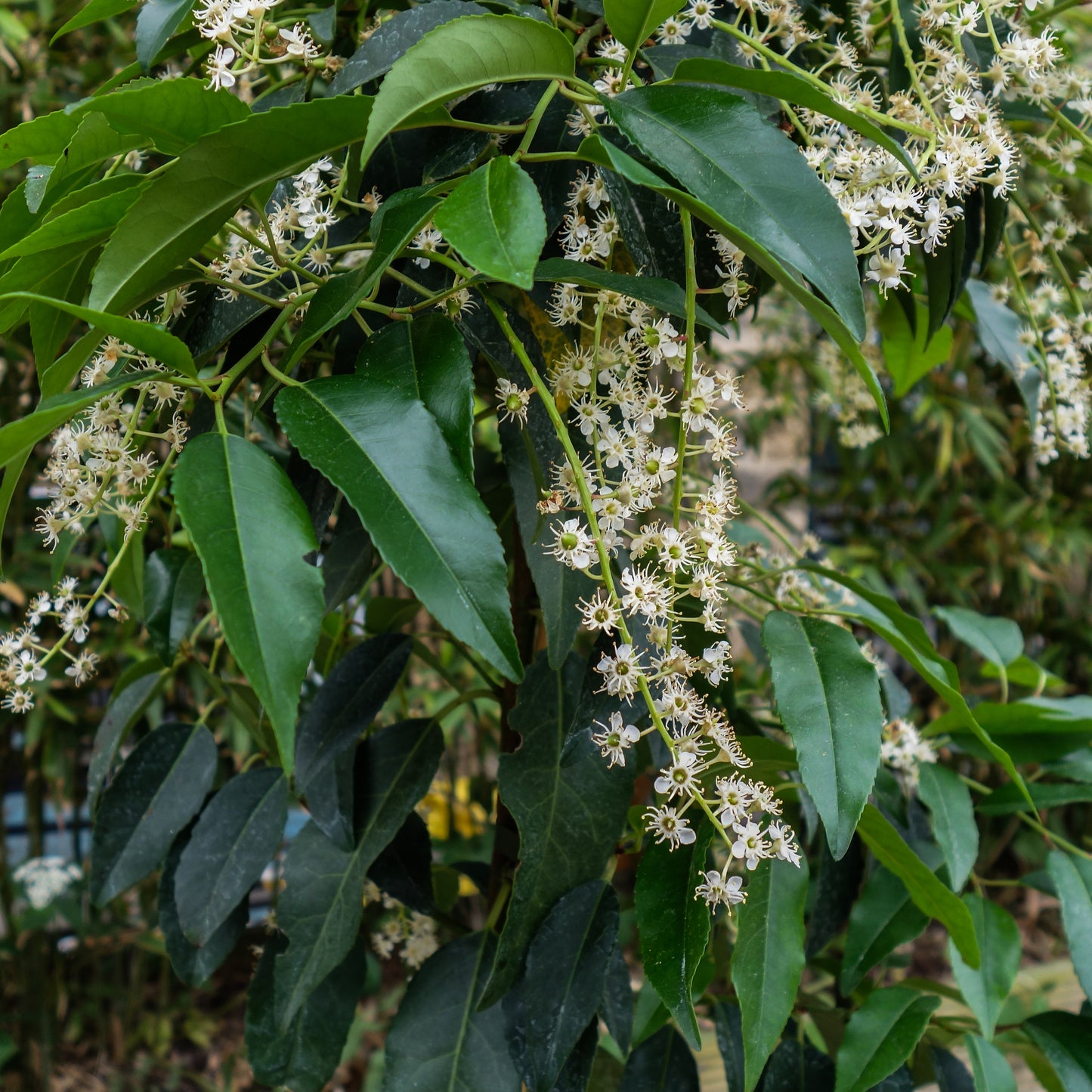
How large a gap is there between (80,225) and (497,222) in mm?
175

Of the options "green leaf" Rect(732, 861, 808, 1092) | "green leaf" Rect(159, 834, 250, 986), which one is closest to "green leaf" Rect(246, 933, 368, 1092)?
"green leaf" Rect(159, 834, 250, 986)

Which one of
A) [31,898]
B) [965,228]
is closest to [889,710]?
[965,228]

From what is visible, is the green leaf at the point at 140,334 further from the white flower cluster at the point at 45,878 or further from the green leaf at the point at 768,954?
the white flower cluster at the point at 45,878

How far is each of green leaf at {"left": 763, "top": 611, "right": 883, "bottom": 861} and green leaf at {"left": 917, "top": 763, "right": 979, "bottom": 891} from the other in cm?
21

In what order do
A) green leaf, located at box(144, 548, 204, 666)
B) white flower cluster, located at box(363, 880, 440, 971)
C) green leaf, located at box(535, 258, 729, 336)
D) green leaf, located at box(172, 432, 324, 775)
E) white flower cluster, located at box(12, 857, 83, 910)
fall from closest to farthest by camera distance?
green leaf, located at box(172, 432, 324, 775), green leaf, located at box(535, 258, 729, 336), green leaf, located at box(144, 548, 204, 666), white flower cluster, located at box(363, 880, 440, 971), white flower cluster, located at box(12, 857, 83, 910)

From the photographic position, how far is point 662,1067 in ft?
2.11

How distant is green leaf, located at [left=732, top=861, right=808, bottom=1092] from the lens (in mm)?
482

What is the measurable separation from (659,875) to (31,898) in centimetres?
153

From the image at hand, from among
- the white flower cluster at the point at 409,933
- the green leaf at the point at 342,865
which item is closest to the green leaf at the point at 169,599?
the green leaf at the point at 342,865

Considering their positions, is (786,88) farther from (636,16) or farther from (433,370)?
(433,370)

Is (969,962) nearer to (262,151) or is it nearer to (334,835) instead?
(334,835)

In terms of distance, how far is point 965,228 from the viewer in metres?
0.58

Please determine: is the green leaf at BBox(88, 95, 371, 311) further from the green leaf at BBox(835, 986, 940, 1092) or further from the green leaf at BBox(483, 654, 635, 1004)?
the green leaf at BBox(835, 986, 940, 1092)

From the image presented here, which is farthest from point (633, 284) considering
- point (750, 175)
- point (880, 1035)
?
point (880, 1035)
